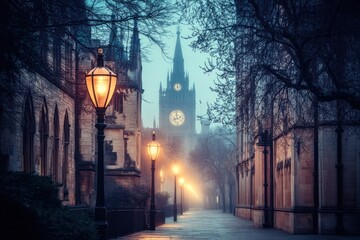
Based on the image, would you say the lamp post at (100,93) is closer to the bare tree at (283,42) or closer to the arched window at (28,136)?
the bare tree at (283,42)

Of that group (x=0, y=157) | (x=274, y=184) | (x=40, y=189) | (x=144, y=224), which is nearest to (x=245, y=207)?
(x=274, y=184)

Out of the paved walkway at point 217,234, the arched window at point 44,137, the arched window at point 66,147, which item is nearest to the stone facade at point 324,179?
the paved walkway at point 217,234

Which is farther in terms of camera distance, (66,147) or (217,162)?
(217,162)

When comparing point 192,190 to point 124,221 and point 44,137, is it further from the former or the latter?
point 124,221

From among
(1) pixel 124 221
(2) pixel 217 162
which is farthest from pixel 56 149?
(2) pixel 217 162

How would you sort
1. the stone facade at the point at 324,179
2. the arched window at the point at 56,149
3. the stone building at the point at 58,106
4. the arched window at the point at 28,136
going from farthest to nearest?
the arched window at the point at 56,149 < the stone facade at the point at 324,179 < the arched window at the point at 28,136 < the stone building at the point at 58,106

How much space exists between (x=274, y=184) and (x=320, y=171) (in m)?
9.93

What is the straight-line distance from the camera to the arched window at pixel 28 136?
94.4 ft

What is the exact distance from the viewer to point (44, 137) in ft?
107

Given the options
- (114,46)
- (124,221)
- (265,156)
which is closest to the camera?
(114,46)

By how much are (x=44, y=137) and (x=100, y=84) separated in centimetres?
1848

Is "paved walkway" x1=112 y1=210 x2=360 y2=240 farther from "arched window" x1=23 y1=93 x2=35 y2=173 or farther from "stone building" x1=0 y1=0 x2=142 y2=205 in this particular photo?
"arched window" x1=23 y1=93 x2=35 y2=173

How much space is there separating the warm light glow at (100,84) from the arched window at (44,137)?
57.1 feet

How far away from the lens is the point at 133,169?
201 feet
